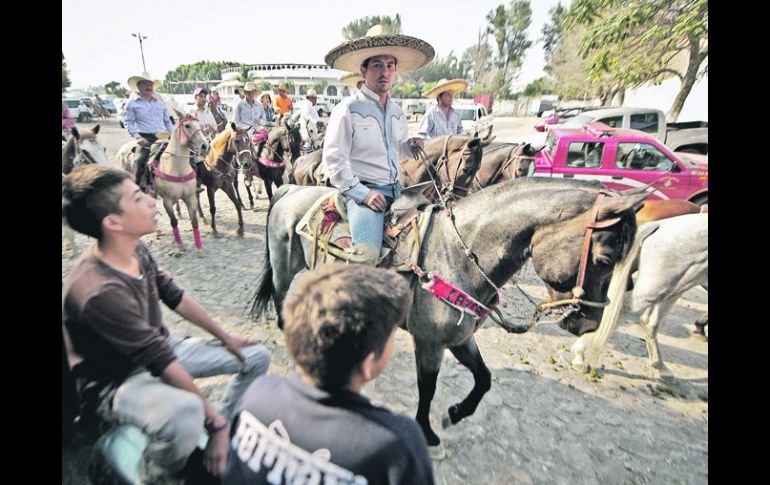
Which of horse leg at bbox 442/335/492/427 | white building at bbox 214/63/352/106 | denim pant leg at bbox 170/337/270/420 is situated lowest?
horse leg at bbox 442/335/492/427

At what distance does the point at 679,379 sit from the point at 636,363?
0.36 metres

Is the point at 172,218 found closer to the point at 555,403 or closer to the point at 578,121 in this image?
the point at 555,403

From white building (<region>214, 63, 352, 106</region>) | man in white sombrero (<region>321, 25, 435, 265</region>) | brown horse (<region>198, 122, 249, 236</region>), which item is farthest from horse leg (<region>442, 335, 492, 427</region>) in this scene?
white building (<region>214, 63, 352, 106</region>)

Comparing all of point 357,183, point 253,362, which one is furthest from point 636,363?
point 253,362

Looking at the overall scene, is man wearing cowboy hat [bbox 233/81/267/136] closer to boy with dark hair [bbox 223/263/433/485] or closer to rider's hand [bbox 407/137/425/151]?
rider's hand [bbox 407/137/425/151]

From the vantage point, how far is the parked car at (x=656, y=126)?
9348mm

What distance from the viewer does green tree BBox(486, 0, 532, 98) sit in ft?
174

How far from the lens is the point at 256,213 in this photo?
8695 mm

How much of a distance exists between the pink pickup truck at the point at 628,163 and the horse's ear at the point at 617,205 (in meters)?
4.98

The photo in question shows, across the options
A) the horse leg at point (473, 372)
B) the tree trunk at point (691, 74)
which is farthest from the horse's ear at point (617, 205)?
the tree trunk at point (691, 74)

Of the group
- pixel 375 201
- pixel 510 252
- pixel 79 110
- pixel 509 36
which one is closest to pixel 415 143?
pixel 375 201

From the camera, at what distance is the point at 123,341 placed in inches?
A: 55.3

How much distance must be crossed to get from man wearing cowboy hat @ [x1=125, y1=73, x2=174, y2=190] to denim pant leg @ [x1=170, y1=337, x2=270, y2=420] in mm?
5836

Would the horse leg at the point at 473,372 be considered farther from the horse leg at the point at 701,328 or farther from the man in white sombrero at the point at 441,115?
the man in white sombrero at the point at 441,115
